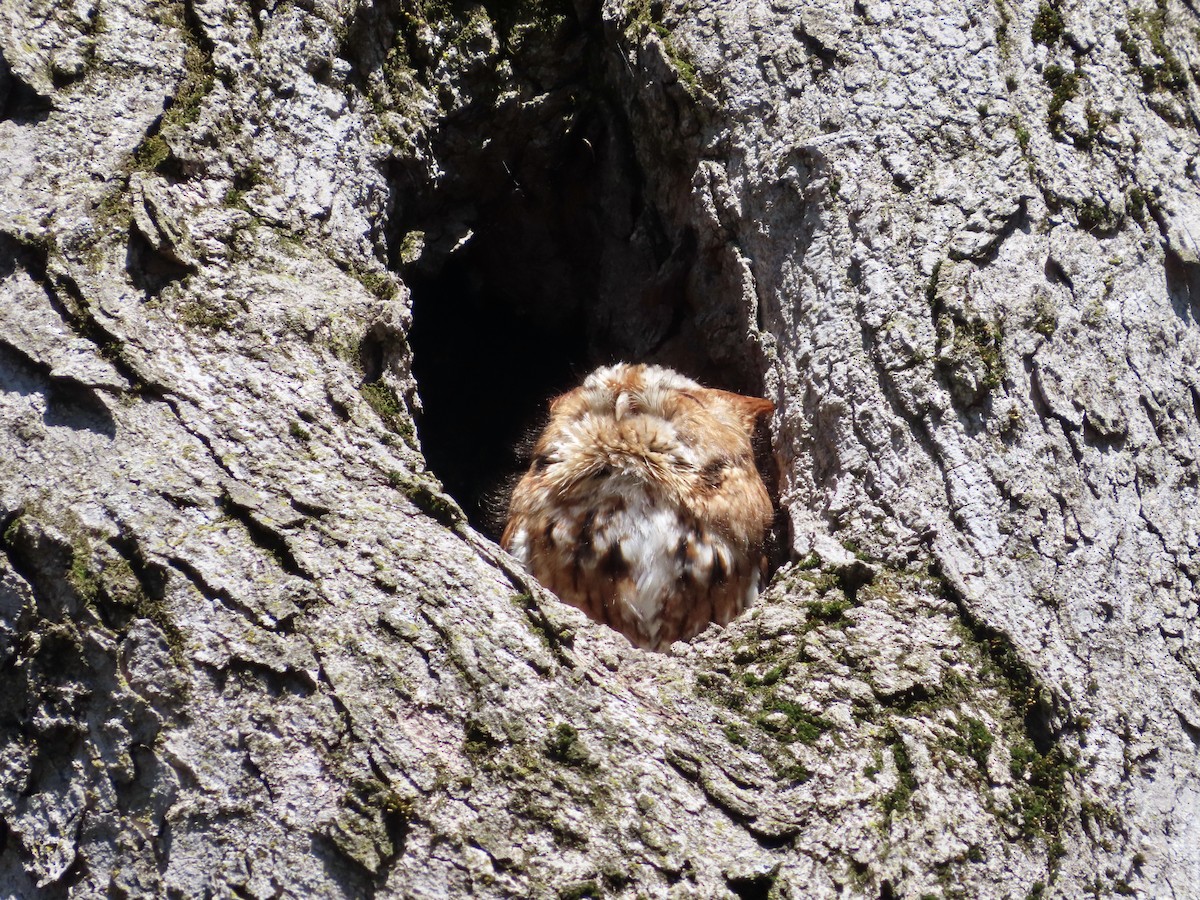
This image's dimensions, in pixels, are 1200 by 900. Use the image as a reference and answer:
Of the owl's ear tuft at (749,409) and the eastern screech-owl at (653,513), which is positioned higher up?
the owl's ear tuft at (749,409)

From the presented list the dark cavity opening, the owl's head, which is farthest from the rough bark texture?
the owl's head

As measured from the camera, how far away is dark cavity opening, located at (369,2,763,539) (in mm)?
3111

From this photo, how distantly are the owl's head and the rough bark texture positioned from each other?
0.56 feet

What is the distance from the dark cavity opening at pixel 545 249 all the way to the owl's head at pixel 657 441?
216 millimetres

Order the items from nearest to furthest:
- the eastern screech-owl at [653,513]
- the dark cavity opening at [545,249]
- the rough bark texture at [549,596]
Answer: the rough bark texture at [549,596] → the eastern screech-owl at [653,513] → the dark cavity opening at [545,249]

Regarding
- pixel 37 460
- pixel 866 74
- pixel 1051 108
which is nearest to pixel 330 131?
pixel 37 460

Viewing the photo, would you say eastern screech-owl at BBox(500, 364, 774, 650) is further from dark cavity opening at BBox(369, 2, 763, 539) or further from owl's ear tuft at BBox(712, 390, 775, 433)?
dark cavity opening at BBox(369, 2, 763, 539)

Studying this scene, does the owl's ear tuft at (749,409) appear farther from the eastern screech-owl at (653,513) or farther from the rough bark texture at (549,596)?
the rough bark texture at (549,596)

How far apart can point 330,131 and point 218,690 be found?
1.41 m

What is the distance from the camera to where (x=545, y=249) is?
3.81m

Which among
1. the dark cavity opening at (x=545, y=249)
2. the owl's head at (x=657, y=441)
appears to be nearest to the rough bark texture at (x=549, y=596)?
the dark cavity opening at (x=545, y=249)

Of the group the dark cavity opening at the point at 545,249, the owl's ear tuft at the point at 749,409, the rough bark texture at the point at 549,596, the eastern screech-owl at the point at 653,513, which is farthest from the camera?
the dark cavity opening at the point at 545,249

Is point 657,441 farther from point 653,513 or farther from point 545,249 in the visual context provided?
point 545,249

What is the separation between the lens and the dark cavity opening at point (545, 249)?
122 inches
